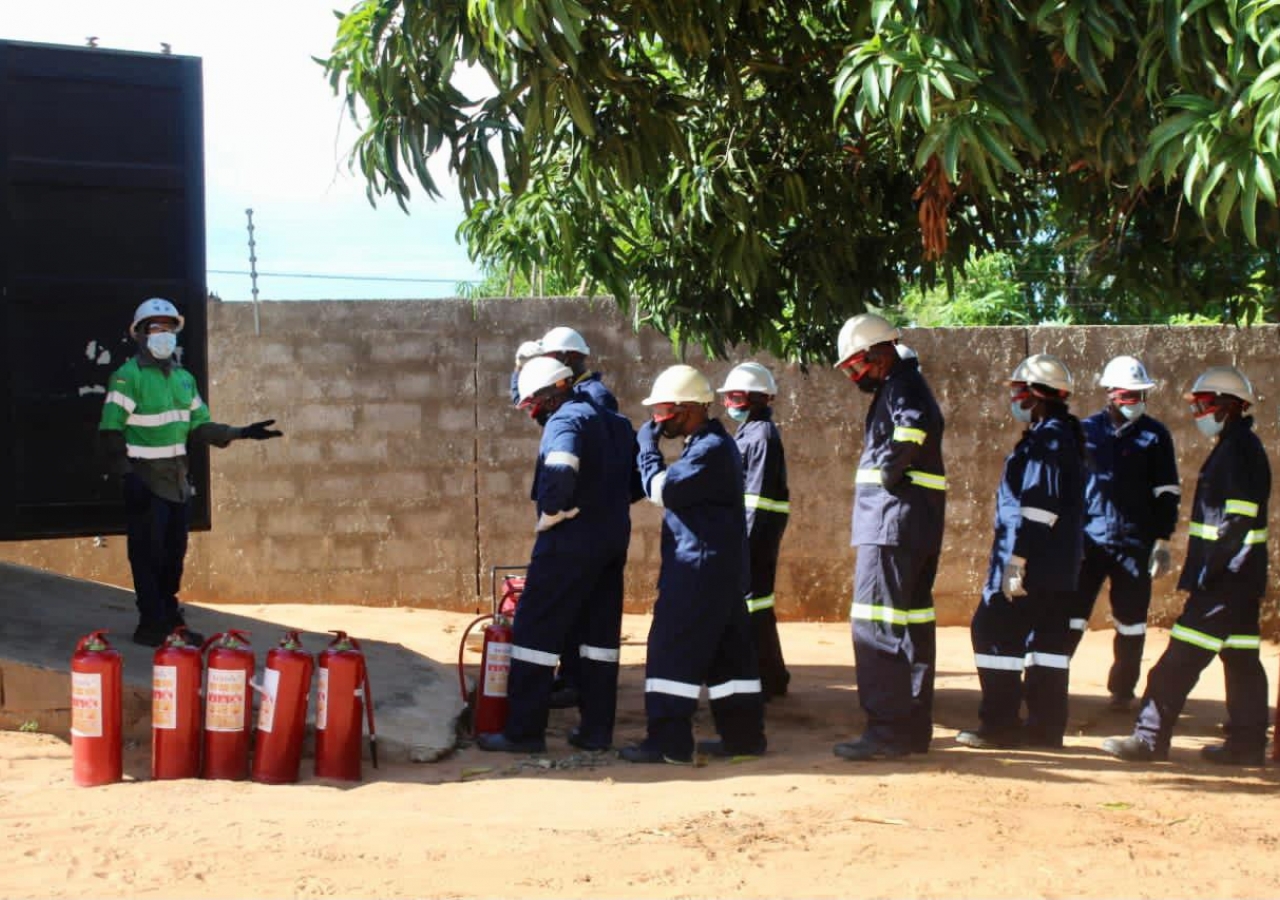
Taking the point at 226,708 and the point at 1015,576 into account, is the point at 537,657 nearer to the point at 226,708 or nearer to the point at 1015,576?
the point at 226,708

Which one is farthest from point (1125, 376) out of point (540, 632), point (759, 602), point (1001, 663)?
point (540, 632)

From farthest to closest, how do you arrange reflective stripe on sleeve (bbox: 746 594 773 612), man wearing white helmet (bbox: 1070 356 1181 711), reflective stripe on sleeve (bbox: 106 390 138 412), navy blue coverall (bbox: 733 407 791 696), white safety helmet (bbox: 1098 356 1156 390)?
white safety helmet (bbox: 1098 356 1156 390) → man wearing white helmet (bbox: 1070 356 1181 711) → reflective stripe on sleeve (bbox: 746 594 773 612) → navy blue coverall (bbox: 733 407 791 696) → reflective stripe on sleeve (bbox: 106 390 138 412)

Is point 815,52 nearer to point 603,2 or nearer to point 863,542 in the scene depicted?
point 603,2

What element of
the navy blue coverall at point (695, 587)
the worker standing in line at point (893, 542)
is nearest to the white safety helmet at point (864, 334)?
the worker standing in line at point (893, 542)

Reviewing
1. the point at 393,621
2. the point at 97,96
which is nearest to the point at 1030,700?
the point at 393,621

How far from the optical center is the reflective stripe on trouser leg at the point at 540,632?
284 inches

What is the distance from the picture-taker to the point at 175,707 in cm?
628

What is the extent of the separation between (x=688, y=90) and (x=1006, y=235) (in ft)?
6.57

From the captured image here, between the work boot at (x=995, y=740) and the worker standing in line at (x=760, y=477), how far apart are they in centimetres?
141

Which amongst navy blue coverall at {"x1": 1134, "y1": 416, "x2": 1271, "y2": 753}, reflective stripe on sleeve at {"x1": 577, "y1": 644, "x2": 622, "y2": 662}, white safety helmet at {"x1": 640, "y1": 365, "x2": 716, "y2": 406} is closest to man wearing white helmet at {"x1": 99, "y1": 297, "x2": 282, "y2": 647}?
reflective stripe on sleeve at {"x1": 577, "y1": 644, "x2": 622, "y2": 662}

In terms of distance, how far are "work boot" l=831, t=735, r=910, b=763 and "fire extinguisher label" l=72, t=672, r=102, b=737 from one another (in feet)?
10.9

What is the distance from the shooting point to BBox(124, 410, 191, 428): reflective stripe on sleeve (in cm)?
771

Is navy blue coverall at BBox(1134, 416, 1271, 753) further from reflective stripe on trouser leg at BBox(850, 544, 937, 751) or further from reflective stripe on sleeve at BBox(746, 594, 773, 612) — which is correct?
reflective stripe on sleeve at BBox(746, 594, 773, 612)

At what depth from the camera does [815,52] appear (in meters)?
7.35
